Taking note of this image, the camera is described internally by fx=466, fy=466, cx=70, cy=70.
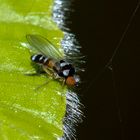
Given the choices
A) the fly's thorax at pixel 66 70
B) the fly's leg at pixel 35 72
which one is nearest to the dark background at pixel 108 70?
the fly's thorax at pixel 66 70

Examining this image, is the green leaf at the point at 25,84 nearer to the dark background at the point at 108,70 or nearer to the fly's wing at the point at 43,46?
the fly's wing at the point at 43,46

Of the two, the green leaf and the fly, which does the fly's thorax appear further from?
the green leaf

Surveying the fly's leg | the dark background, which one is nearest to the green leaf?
the fly's leg

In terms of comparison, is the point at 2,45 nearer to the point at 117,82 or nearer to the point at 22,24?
the point at 22,24

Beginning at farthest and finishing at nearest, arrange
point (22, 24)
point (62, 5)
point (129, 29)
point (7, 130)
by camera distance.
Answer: point (129, 29) < point (62, 5) < point (22, 24) < point (7, 130)

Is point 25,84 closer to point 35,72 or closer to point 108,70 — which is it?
point 35,72

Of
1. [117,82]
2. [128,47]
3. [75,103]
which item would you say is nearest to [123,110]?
[117,82]
